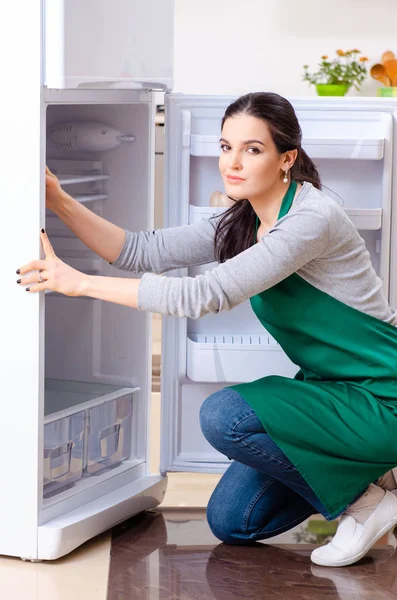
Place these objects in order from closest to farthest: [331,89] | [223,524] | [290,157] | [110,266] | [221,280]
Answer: [221,280] < [290,157] < [223,524] < [110,266] < [331,89]

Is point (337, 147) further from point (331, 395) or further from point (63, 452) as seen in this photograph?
point (63, 452)

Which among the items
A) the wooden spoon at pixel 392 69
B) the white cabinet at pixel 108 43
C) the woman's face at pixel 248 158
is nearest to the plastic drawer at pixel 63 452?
the woman's face at pixel 248 158

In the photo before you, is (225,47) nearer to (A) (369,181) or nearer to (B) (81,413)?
(A) (369,181)

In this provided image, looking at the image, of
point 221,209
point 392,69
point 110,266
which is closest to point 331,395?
point 221,209

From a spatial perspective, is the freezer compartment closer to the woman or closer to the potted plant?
the woman

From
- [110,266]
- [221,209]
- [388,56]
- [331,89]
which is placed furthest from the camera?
[388,56]

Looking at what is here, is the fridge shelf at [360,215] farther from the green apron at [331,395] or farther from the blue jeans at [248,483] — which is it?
the blue jeans at [248,483]

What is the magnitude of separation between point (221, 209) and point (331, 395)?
1.69 feet

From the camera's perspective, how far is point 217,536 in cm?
203

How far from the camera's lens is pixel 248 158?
71.1 inches

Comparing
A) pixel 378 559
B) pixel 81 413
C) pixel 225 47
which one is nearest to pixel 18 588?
pixel 81 413

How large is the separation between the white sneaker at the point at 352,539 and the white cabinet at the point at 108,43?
3.32ft

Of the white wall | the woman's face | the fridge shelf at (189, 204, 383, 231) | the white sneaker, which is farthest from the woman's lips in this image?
the white wall

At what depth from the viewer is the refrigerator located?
1.79m
